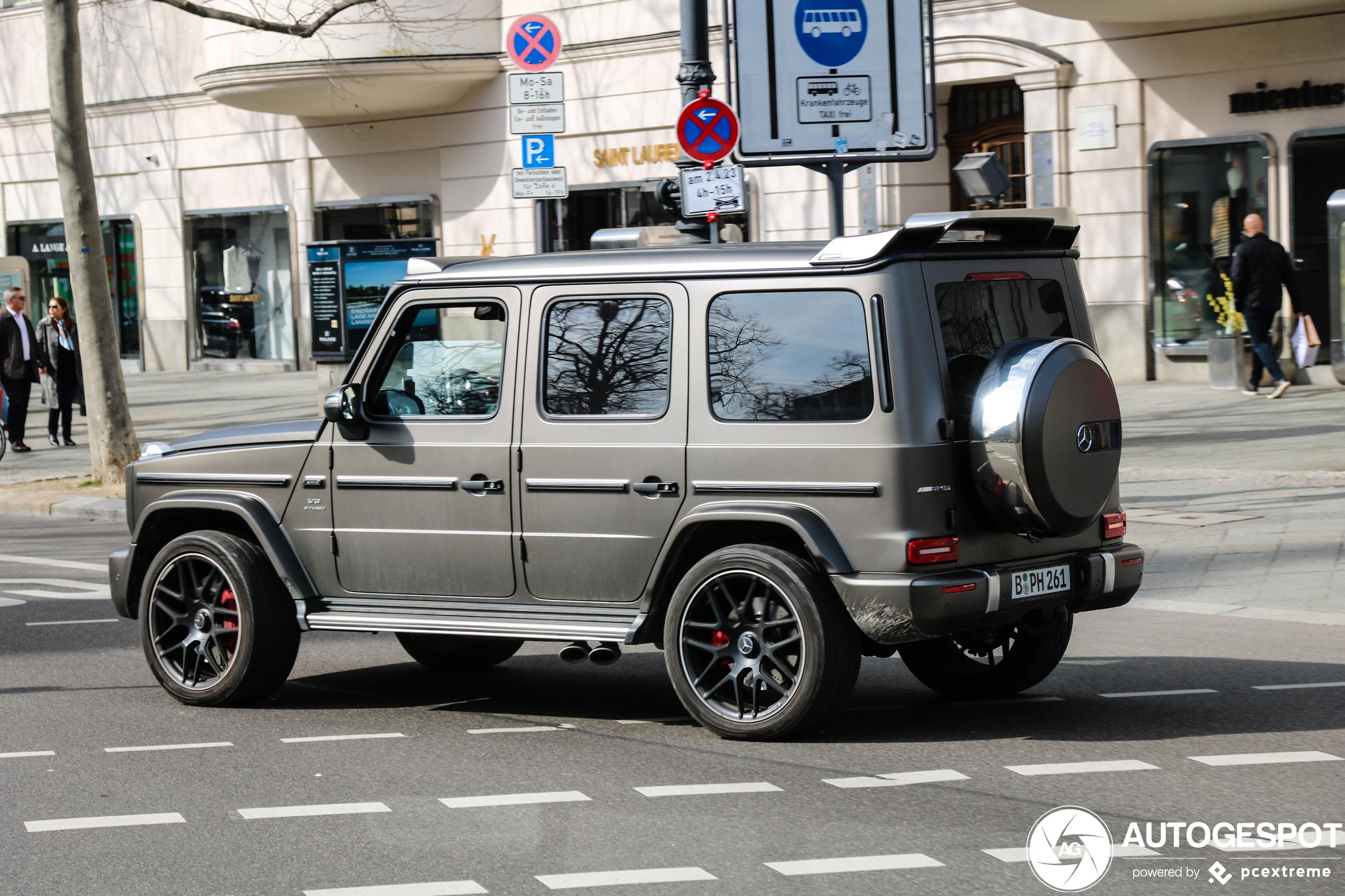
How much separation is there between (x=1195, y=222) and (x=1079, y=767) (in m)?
15.2

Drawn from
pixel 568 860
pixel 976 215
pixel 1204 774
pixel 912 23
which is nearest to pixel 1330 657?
pixel 1204 774

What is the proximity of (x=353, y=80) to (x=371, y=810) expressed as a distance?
22.0m

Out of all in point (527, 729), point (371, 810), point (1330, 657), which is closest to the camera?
point (371, 810)

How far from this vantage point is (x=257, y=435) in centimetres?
714

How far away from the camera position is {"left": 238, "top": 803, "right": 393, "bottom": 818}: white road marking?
526 cm

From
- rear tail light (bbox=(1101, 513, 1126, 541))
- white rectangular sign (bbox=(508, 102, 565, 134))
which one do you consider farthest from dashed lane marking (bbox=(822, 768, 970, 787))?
white rectangular sign (bbox=(508, 102, 565, 134))

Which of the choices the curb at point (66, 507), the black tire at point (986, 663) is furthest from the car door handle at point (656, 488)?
the curb at point (66, 507)

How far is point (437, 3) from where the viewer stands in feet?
84.1

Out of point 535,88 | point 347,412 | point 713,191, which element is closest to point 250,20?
point 535,88

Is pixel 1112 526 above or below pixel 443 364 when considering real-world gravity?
below

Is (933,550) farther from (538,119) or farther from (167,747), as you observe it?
(538,119)

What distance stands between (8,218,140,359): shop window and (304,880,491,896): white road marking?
27914 mm

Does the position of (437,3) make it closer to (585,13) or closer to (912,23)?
(585,13)

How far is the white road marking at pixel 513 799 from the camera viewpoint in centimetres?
535
